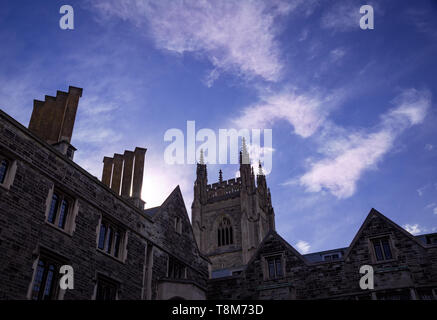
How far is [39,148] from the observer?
1609 cm

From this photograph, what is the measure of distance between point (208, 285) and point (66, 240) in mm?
11023

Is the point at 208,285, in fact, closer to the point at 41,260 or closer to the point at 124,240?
the point at 124,240

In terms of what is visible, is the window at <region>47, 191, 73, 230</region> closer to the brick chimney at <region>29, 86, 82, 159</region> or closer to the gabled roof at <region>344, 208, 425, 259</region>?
the brick chimney at <region>29, 86, 82, 159</region>

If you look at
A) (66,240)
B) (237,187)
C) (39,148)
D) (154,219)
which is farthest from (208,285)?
(237,187)

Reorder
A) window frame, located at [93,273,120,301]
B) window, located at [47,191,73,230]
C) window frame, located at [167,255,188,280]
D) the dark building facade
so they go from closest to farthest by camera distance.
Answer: the dark building facade, window, located at [47,191,73,230], window frame, located at [93,273,120,301], window frame, located at [167,255,188,280]

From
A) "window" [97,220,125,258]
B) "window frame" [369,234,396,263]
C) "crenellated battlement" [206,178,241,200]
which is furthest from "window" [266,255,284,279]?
"crenellated battlement" [206,178,241,200]

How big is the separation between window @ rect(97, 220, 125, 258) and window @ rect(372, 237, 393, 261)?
41.4 ft

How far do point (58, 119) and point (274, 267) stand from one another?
13474 mm

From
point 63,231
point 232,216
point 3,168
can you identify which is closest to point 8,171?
point 3,168

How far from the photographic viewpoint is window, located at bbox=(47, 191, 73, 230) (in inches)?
642

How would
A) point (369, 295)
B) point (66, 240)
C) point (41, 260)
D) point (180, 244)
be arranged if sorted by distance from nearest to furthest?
point (41, 260), point (66, 240), point (369, 295), point (180, 244)

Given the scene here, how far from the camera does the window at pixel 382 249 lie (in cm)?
2181

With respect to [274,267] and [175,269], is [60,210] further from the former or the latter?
[274,267]

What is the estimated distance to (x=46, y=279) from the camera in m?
15.1
